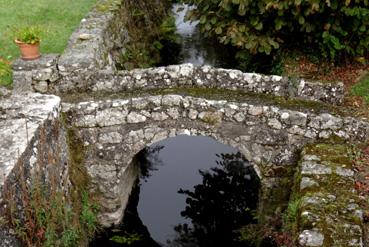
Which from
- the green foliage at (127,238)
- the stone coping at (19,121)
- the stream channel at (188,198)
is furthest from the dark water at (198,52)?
the stone coping at (19,121)

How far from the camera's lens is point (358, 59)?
436 inches

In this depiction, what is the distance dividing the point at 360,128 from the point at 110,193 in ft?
14.9

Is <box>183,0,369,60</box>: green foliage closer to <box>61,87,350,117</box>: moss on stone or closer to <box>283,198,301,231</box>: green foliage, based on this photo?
<box>61,87,350,117</box>: moss on stone

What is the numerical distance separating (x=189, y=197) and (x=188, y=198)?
43 mm

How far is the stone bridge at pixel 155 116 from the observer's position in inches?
322

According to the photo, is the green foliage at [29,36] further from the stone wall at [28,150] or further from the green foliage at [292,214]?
the green foliage at [292,214]

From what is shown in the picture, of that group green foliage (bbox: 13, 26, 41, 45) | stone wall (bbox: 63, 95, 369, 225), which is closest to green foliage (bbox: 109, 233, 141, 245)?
stone wall (bbox: 63, 95, 369, 225)

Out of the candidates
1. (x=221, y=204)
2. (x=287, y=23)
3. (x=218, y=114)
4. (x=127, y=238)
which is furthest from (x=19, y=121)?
(x=287, y=23)

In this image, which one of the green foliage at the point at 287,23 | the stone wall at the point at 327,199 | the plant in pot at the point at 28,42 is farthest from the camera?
the green foliage at the point at 287,23

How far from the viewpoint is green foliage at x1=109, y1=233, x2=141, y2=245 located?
33.3 ft

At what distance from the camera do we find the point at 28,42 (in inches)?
386

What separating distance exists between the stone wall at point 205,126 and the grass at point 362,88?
178 cm

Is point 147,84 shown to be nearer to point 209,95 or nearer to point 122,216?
point 209,95

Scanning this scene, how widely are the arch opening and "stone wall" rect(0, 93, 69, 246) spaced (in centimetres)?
265
